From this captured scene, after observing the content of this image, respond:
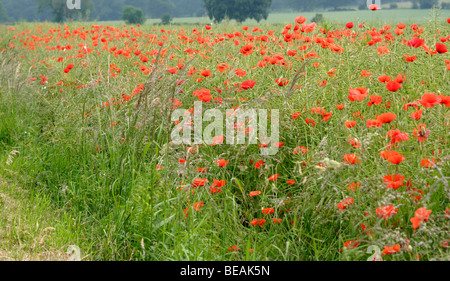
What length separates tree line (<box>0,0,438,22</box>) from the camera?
139 ft

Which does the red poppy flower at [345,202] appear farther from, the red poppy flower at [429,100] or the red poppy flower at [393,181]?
the red poppy flower at [429,100]

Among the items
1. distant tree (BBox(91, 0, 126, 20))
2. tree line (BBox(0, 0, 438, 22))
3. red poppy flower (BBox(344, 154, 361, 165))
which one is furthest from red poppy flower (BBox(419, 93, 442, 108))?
distant tree (BBox(91, 0, 126, 20))

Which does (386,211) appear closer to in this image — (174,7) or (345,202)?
(345,202)

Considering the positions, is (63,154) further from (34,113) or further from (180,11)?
(180,11)

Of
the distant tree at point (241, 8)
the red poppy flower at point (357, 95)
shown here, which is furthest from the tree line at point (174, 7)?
the red poppy flower at point (357, 95)

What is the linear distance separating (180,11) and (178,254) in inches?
2202

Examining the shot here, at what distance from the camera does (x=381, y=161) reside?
194 centimetres

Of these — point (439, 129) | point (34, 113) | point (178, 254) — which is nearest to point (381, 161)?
point (439, 129)

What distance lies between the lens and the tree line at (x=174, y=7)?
42375 millimetres

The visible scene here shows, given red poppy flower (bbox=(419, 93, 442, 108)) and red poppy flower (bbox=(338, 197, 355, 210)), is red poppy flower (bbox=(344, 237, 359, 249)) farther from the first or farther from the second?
red poppy flower (bbox=(419, 93, 442, 108))

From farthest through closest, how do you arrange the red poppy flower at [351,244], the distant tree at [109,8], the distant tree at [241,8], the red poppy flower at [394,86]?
the distant tree at [109,8] → the distant tree at [241,8] → the red poppy flower at [394,86] → the red poppy flower at [351,244]

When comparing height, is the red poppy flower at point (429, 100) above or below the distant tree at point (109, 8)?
below

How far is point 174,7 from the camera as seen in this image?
5747cm
